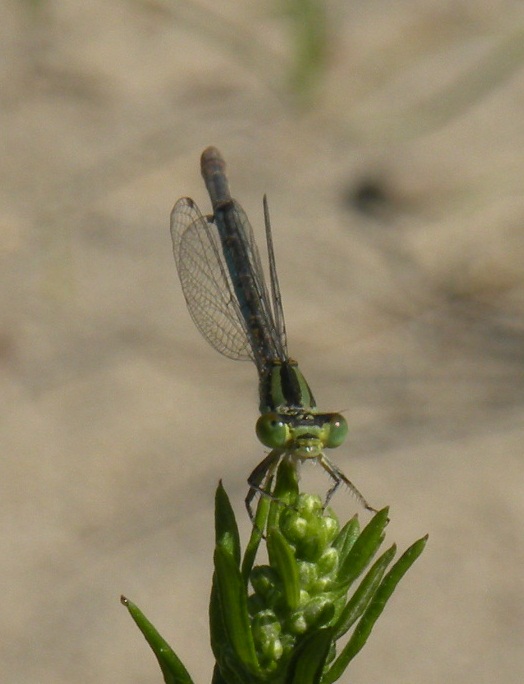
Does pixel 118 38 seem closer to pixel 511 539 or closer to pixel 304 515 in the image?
pixel 511 539

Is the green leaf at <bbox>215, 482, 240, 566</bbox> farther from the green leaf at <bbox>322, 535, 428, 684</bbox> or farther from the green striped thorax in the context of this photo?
the green striped thorax

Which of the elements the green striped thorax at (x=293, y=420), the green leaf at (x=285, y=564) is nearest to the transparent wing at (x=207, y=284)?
the green striped thorax at (x=293, y=420)

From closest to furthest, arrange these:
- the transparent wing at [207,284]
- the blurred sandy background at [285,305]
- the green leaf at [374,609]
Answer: the green leaf at [374,609], the transparent wing at [207,284], the blurred sandy background at [285,305]

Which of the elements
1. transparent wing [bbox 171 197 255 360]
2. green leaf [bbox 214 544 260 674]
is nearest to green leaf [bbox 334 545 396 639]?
green leaf [bbox 214 544 260 674]

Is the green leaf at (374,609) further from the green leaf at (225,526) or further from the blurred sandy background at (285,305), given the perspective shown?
the blurred sandy background at (285,305)

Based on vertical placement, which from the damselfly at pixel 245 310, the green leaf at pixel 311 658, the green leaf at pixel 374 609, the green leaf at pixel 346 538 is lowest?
the green leaf at pixel 311 658

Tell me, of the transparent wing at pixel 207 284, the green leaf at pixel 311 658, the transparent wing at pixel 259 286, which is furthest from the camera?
the transparent wing at pixel 207 284

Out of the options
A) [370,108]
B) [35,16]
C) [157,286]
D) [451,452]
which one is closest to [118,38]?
[35,16]
